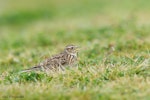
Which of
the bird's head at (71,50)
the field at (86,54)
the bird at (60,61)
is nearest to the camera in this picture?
the field at (86,54)

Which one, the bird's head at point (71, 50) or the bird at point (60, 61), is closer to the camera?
the bird at point (60, 61)

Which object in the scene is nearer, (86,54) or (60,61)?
(60,61)

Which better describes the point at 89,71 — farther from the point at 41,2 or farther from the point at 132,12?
the point at 41,2

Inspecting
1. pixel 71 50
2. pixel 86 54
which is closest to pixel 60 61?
pixel 71 50

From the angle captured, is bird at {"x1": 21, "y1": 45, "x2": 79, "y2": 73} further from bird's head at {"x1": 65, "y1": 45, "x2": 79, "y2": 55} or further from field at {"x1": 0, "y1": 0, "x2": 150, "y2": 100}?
field at {"x1": 0, "y1": 0, "x2": 150, "y2": 100}

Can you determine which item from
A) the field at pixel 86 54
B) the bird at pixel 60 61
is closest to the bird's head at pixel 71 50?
the bird at pixel 60 61

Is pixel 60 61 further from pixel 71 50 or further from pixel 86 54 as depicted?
pixel 86 54

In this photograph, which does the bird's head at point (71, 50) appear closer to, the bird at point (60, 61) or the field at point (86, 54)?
the bird at point (60, 61)

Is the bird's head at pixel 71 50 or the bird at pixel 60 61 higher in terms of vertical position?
the bird's head at pixel 71 50

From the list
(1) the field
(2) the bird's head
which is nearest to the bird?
(2) the bird's head
